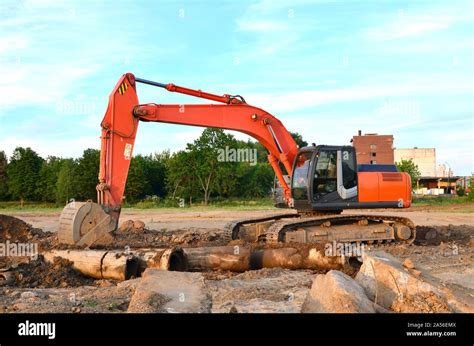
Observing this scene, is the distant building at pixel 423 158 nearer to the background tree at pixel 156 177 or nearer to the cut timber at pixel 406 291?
the background tree at pixel 156 177

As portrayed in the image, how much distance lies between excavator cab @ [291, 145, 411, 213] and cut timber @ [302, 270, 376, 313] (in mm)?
6140

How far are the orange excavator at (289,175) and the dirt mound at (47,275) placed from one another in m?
1.78

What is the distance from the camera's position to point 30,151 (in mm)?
54719

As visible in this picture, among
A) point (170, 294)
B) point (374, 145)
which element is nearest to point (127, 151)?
point (170, 294)

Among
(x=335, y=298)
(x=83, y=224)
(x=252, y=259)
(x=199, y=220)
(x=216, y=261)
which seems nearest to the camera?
(x=335, y=298)

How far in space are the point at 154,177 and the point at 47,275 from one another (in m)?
48.3

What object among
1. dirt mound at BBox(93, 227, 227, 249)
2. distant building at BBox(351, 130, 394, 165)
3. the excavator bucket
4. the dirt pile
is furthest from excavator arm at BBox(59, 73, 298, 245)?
distant building at BBox(351, 130, 394, 165)

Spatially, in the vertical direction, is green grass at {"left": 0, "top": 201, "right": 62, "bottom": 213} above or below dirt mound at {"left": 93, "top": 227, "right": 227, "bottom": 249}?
above

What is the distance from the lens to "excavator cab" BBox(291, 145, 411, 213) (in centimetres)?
1198

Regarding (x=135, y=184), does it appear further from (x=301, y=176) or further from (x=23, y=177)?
(x=301, y=176)

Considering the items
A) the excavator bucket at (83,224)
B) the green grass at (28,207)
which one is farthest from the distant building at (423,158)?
the excavator bucket at (83,224)

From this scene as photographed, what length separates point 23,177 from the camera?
Answer: 52.4 m

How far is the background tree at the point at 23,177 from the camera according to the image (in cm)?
5231

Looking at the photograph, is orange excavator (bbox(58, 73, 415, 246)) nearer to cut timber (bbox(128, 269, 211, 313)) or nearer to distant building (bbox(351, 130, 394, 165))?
cut timber (bbox(128, 269, 211, 313))
